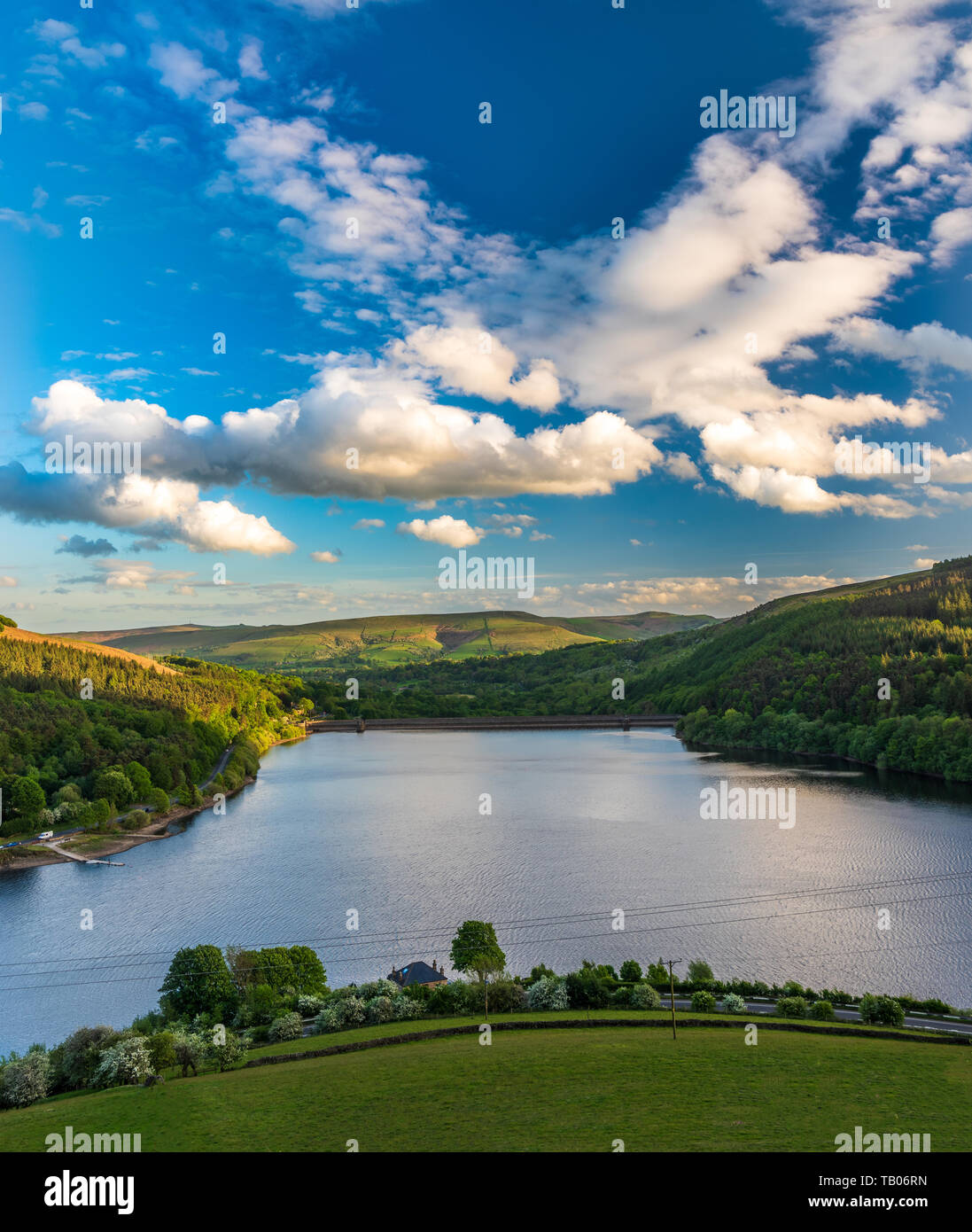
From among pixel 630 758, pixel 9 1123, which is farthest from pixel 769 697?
pixel 9 1123

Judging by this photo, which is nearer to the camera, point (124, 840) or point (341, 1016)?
point (341, 1016)

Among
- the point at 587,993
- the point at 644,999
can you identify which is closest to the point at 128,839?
the point at 587,993

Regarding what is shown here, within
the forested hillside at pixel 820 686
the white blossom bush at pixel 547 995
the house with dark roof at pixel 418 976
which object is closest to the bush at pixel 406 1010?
the house with dark roof at pixel 418 976

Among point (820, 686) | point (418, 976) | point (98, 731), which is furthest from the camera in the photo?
point (820, 686)

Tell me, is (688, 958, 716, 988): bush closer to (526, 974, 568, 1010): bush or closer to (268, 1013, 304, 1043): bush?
(526, 974, 568, 1010): bush

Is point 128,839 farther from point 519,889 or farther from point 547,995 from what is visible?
point 547,995

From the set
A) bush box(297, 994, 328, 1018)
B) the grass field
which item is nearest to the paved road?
the grass field

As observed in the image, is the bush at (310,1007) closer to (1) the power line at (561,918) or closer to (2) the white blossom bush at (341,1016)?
(2) the white blossom bush at (341,1016)
